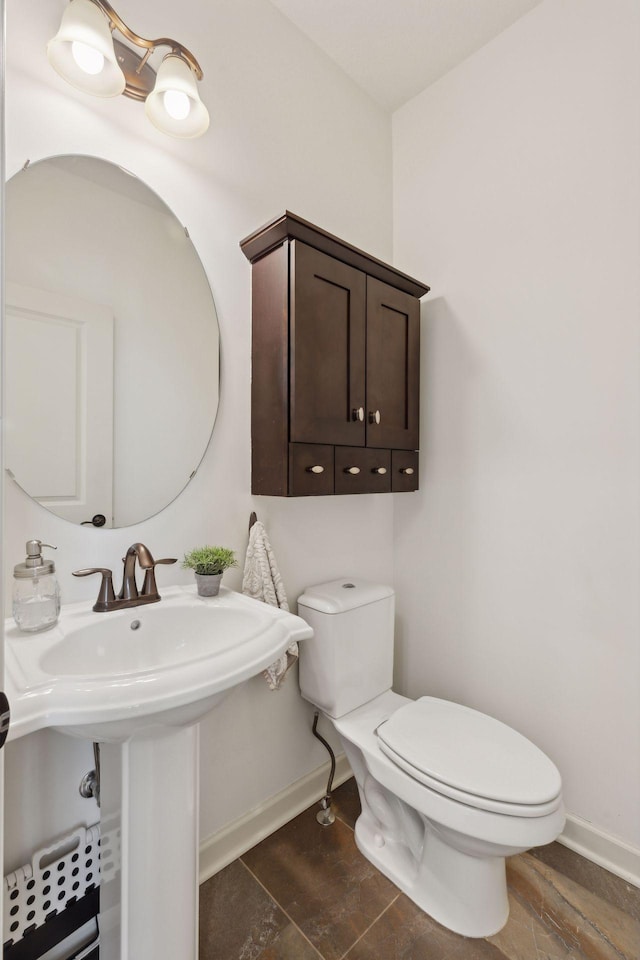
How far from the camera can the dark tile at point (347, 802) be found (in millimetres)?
1586

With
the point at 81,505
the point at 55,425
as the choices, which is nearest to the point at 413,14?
the point at 55,425

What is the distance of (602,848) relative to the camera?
4.62 feet

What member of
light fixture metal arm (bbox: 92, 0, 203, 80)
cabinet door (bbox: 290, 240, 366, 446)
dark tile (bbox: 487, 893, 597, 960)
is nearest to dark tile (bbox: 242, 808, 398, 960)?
dark tile (bbox: 487, 893, 597, 960)

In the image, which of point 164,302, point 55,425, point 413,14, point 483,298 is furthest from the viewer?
point 483,298

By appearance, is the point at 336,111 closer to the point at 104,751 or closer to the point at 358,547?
the point at 358,547

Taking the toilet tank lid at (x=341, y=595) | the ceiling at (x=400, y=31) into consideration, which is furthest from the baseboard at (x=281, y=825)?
the ceiling at (x=400, y=31)

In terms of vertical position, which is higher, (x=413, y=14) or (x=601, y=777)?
(x=413, y=14)

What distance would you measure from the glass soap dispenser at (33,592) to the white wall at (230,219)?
0.10 m

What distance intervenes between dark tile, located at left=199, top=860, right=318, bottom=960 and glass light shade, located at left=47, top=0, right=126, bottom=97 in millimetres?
2073

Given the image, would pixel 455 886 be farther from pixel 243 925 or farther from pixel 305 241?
pixel 305 241

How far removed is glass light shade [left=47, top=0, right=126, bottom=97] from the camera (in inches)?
39.0

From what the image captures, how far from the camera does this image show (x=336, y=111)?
5.69ft

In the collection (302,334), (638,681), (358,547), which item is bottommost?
(638,681)

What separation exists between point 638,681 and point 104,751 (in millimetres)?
1442
